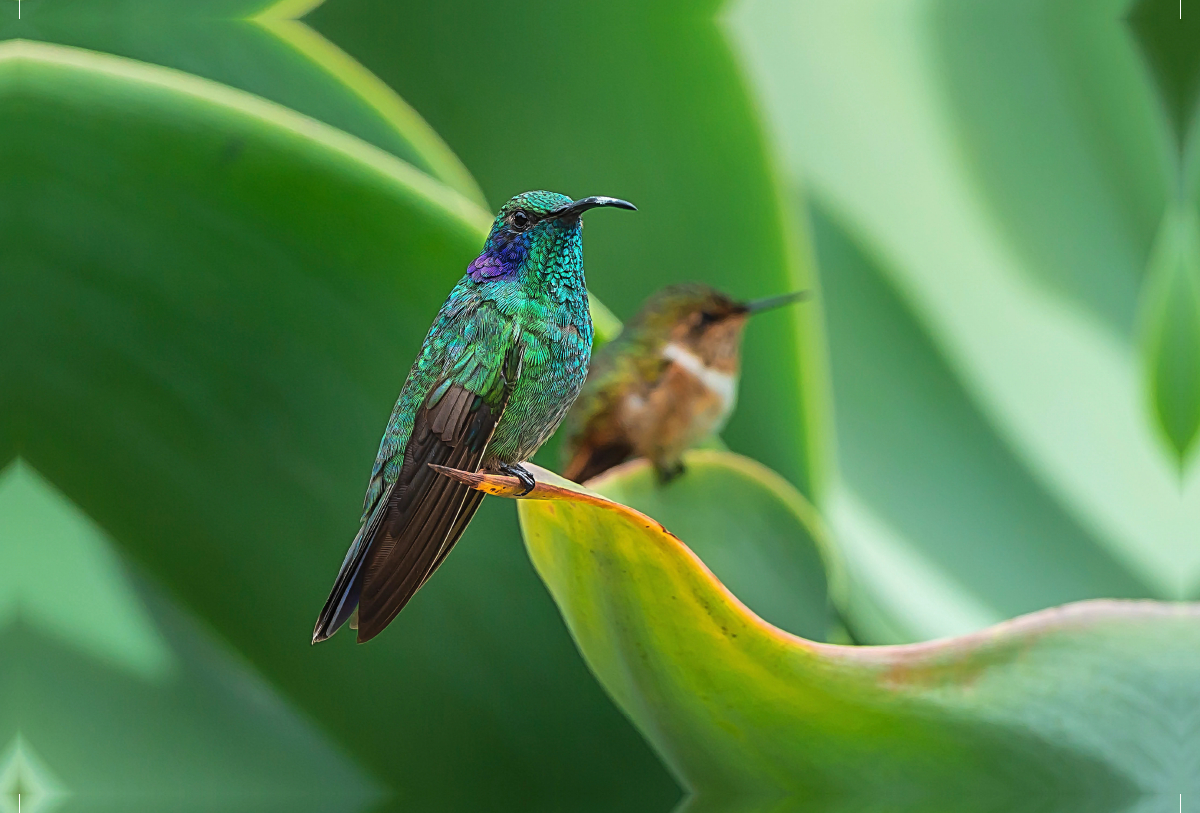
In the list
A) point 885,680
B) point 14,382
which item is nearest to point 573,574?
point 885,680

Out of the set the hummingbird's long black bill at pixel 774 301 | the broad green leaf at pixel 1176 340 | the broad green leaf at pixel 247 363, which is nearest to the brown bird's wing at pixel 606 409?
the hummingbird's long black bill at pixel 774 301

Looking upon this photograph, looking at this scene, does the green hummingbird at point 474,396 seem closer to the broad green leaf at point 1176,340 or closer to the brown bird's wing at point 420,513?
the brown bird's wing at point 420,513

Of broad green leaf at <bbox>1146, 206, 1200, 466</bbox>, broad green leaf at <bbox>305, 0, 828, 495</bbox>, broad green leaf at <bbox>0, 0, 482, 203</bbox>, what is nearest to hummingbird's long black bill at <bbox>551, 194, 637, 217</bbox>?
broad green leaf at <bbox>0, 0, 482, 203</bbox>

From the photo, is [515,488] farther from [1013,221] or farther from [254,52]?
[1013,221]

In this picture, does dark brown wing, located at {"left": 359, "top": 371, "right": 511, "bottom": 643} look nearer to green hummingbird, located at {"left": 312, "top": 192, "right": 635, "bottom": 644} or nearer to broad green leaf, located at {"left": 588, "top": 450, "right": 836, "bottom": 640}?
green hummingbird, located at {"left": 312, "top": 192, "right": 635, "bottom": 644}

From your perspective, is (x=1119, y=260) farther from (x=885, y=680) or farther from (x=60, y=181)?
(x=60, y=181)
